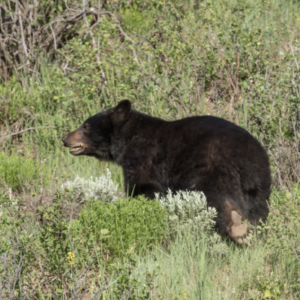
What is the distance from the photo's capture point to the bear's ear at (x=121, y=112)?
575 centimetres

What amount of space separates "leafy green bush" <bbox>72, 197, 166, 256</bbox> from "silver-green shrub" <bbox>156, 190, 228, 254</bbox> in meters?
0.12

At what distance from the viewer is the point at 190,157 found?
16.0ft

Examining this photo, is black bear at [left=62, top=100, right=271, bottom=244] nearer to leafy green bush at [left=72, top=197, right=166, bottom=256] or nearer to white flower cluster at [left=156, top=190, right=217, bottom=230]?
white flower cluster at [left=156, top=190, right=217, bottom=230]

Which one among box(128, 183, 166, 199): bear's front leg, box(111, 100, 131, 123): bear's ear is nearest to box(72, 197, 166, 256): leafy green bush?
box(128, 183, 166, 199): bear's front leg

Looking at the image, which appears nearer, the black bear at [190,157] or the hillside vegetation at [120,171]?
the hillside vegetation at [120,171]

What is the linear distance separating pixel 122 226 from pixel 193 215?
62cm

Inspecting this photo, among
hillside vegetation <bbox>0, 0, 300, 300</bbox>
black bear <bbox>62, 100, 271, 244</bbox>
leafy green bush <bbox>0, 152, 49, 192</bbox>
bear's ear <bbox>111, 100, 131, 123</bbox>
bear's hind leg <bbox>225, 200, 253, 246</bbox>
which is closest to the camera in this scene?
hillside vegetation <bbox>0, 0, 300, 300</bbox>

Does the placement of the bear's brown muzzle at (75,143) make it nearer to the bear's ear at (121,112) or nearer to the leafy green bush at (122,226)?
the bear's ear at (121,112)

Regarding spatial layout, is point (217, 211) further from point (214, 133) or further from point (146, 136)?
point (146, 136)

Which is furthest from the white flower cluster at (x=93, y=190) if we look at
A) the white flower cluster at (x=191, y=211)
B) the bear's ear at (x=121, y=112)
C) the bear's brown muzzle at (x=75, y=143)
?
the white flower cluster at (x=191, y=211)

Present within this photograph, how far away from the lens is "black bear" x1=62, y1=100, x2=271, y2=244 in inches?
178

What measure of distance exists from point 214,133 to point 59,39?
4524mm

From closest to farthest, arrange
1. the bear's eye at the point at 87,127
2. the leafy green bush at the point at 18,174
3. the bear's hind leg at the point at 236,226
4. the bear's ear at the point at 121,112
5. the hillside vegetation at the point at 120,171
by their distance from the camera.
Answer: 1. the hillside vegetation at the point at 120,171
2. the bear's hind leg at the point at 236,226
3. the bear's ear at the point at 121,112
4. the leafy green bush at the point at 18,174
5. the bear's eye at the point at 87,127

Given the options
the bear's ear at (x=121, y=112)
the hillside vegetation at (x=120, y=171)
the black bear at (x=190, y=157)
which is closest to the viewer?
the hillside vegetation at (x=120, y=171)
